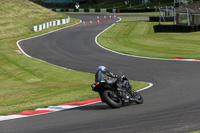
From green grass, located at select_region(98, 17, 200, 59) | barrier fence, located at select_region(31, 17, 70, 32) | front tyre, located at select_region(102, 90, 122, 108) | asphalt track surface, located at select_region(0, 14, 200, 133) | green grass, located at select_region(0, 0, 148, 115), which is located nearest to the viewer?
asphalt track surface, located at select_region(0, 14, 200, 133)

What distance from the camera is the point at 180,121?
34.7 feet

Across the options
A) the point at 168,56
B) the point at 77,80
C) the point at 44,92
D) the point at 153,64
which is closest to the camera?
the point at 44,92

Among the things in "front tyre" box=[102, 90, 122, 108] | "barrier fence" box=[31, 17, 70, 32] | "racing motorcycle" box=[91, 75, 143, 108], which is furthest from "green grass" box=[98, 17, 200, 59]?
"front tyre" box=[102, 90, 122, 108]

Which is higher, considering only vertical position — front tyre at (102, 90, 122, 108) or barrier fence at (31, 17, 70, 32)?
barrier fence at (31, 17, 70, 32)

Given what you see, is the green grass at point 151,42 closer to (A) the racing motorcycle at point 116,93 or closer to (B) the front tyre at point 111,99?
(A) the racing motorcycle at point 116,93

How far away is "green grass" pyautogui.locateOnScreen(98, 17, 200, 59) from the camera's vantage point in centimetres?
3288

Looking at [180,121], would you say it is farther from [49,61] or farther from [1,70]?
[49,61]

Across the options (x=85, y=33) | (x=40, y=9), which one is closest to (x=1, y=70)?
(x=85, y=33)

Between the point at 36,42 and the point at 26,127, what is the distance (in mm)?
35128

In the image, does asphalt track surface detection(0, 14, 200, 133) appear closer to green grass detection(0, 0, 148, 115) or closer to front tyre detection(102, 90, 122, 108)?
front tyre detection(102, 90, 122, 108)

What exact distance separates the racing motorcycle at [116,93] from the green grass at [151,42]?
16829 mm

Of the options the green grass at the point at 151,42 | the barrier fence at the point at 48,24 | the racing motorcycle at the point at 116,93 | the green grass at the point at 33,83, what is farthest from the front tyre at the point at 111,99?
the barrier fence at the point at 48,24

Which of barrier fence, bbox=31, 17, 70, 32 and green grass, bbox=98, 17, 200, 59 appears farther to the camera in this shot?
barrier fence, bbox=31, 17, 70, 32

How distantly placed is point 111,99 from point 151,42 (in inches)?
1128
